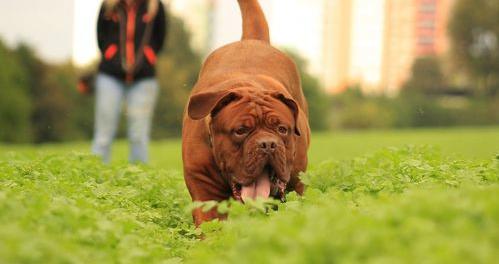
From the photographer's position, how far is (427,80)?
294 feet

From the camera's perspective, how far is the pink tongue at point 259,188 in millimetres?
5562

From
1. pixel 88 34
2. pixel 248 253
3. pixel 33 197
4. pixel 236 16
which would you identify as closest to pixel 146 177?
pixel 236 16

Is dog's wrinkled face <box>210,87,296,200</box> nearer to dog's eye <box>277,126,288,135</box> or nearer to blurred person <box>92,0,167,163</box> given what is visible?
dog's eye <box>277,126,288,135</box>

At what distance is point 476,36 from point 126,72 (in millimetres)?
63252

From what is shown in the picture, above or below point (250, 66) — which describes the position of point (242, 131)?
below

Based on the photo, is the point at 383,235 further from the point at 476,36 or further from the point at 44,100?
the point at 476,36

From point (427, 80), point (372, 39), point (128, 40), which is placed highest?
point (128, 40)

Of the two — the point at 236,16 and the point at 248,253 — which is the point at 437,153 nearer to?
the point at 236,16

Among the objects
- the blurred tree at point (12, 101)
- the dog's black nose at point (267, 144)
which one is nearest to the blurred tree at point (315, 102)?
the blurred tree at point (12, 101)

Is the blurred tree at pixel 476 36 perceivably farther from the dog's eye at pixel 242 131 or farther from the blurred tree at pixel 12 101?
the dog's eye at pixel 242 131

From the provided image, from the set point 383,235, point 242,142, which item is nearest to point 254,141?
point 242,142

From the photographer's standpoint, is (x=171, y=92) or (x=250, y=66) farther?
(x=171, y=92)

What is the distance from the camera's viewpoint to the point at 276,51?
705 cm

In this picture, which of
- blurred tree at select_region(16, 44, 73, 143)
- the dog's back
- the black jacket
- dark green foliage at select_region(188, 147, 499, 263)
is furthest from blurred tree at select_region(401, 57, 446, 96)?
→ dark green foliage at select_region(188, 147, 499, 263)
